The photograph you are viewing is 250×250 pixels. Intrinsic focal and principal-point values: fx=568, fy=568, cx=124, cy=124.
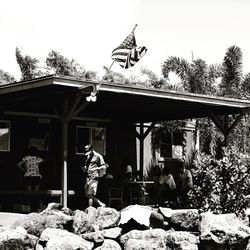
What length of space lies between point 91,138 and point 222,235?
8803 mm

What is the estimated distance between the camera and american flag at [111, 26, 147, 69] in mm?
13695

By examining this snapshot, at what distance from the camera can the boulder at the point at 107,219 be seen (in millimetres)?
11795

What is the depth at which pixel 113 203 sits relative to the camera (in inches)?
710

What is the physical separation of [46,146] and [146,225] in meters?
6.76

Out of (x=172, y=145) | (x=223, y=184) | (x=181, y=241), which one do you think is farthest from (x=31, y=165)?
(x=172, y=145)

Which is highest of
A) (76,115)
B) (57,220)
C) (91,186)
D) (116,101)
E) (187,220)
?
(116,101)

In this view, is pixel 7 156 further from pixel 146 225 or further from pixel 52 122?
pixel 146 225

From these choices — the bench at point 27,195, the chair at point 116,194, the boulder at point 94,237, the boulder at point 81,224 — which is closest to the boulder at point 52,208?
the boulder at point 81,224

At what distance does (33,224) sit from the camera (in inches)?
428

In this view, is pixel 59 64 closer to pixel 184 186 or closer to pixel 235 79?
pixel 235 79

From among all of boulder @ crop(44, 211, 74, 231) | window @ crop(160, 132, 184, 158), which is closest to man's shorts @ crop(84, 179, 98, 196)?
boulder @ crop(44, 211, 74, 231)

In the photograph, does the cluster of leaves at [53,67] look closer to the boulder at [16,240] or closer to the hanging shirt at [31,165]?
the hanging shirt at [31,165]

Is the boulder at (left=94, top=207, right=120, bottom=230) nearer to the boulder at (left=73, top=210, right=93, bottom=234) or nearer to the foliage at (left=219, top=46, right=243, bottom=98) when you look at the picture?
the boulder at (left=73, top=210, right=93, bottom=234)

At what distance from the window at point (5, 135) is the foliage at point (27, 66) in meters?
17.4
